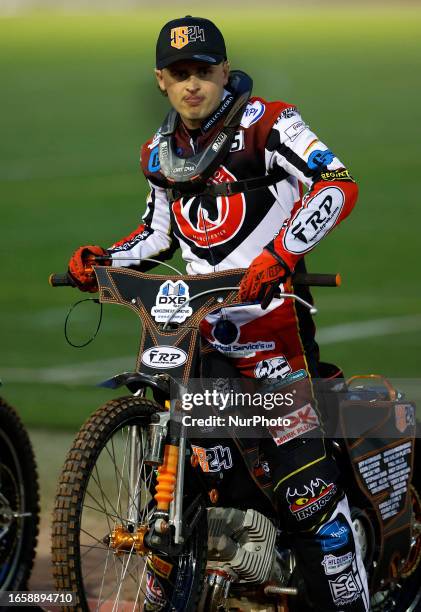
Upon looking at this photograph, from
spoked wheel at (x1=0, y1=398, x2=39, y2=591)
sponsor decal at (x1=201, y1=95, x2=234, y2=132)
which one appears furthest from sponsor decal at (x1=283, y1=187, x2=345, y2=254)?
spoked wheel at (x1=0, y1=398, x2=39, y2=591)

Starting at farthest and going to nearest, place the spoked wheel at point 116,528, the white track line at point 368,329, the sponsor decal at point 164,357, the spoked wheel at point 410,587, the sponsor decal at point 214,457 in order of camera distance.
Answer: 1. the white track line at point 368,329
2. the spoked wheel at point 410,587
3. the sponsor decal at point 214,457
4. the sponsor decal at point 164,357
5. the spoked wheel at point 116,528

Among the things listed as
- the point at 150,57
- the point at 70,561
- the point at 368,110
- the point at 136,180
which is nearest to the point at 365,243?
the point at 136,180

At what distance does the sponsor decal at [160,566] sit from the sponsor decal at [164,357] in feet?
2.25

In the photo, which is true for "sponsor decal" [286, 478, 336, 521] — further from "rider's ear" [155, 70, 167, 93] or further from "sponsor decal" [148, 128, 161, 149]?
"rider's ear" [155, 70, 167, 93]

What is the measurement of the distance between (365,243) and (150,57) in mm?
7437

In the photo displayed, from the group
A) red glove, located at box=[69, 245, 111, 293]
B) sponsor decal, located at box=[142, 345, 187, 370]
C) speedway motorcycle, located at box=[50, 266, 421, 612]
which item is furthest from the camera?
red glove, located at box=[69, 245, 111, 293]

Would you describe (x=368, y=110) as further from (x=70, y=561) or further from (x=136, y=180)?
(x=70, y=561)

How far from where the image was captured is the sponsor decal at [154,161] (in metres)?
5.70

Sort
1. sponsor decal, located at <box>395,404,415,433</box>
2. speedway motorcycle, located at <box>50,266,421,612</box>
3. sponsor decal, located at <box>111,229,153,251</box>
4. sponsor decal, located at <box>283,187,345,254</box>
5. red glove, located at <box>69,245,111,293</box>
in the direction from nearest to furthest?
speedway motorcycle, located at <box>50,266,421,612</box>
sponsor decal, located at <box>283,187,345,254</box>
red glove, located at <box>69,245,111,293</box>
sponsor decal, located at <box>111,229,153,251</box>
sponsor decal, located at <box>395,404,415,433</box>

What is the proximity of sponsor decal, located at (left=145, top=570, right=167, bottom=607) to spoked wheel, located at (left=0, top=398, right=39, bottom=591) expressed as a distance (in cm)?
55

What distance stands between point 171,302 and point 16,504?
114 cm

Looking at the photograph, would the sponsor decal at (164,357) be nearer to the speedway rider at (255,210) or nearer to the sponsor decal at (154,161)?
the speedway rider at (255,210)

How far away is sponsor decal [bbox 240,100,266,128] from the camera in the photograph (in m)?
5.47

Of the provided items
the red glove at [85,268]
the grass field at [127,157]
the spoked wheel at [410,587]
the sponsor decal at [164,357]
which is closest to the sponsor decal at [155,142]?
the red glove at [85,268]
